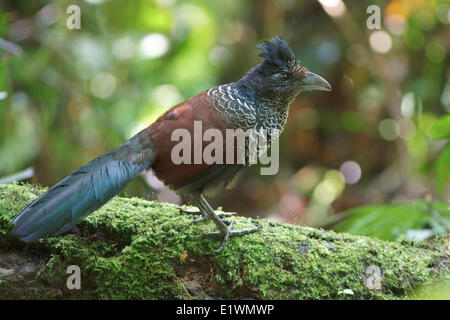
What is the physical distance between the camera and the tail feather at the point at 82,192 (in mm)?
2229

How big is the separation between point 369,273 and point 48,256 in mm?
1802

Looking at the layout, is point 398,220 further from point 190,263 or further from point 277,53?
point 190,263

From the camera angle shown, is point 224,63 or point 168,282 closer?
point 168,282

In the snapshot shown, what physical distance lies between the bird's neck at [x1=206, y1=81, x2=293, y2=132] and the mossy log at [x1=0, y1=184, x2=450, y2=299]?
711mm

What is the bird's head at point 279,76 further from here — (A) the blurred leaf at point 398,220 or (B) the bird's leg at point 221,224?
(A) the blurred leaf at point 398,220

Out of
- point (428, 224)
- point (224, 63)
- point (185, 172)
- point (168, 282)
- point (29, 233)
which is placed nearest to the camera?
point (29, 233)

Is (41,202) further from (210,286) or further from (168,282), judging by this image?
(210,286)

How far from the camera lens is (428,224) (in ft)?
10.5

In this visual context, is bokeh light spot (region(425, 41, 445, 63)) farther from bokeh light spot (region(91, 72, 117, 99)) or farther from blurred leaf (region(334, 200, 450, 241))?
bokeh light spot (region(91, 72, 117, 99))

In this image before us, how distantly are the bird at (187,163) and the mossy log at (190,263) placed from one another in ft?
0.65

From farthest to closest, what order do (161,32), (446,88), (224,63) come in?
(224,63) → (446,88) → (161,32)

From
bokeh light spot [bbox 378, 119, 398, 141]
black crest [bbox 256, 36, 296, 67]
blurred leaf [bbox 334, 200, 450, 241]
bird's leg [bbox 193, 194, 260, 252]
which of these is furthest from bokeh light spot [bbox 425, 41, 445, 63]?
bird's leg [bbox 193, 194, 260, 252]

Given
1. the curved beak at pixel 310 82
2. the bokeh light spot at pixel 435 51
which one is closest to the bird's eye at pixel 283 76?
the curved beak at pixel 310 82
